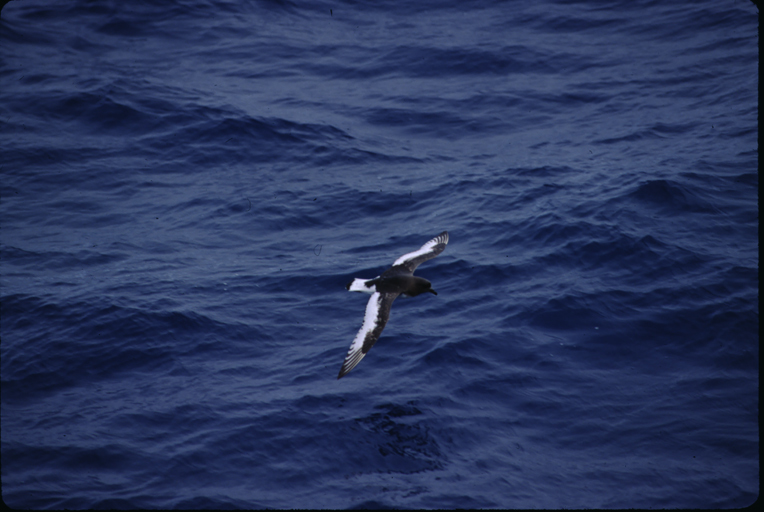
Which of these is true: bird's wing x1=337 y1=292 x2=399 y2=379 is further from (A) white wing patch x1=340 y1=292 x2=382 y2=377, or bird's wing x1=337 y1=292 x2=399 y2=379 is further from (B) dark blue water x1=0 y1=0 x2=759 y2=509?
(B) dark blue water x1=0 y1=0 x2=759 y2=509

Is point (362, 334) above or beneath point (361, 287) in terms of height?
beneath

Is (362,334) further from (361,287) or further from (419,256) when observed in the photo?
(419,256)

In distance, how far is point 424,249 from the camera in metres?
15.1

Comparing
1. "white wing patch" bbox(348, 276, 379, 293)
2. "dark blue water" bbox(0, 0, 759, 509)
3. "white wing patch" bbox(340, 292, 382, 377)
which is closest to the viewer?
"dark blue water" bbox(0, 0, 759, 509)

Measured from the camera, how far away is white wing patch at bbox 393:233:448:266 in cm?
1453

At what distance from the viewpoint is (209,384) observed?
42.0 ft

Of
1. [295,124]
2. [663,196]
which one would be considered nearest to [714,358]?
[663,196]

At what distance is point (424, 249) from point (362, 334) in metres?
3.39

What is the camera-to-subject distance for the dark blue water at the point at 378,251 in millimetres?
11203

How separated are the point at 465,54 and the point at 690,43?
731 centimetres

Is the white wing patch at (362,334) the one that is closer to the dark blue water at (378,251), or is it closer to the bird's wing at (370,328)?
→ the bird's wing at (370,328)

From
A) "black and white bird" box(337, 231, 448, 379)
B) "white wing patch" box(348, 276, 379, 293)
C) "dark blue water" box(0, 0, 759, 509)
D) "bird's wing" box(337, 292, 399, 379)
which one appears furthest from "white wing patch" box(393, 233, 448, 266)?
"bird's wing" box(337, 292, 399, 379)

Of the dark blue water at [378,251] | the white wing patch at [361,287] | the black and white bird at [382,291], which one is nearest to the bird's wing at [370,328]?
the black and white bird at [382,291]

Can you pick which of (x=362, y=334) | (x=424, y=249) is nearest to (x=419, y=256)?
(x=424, y=249)
